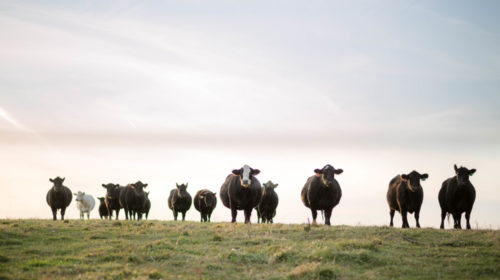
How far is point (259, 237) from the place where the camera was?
14922mm

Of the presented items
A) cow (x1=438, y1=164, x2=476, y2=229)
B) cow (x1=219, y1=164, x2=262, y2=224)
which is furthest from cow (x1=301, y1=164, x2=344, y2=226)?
cow (x1=438, y1=164, x2=476, y2=229)

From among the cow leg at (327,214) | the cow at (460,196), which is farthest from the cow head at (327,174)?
the cow at (460,196)

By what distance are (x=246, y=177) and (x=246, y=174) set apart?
0.16 m

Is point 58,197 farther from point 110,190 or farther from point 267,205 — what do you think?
point 267,205

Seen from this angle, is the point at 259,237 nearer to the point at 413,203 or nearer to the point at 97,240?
the point at 97,240

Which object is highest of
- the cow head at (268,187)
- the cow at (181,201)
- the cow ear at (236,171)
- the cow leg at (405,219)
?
the cow ear at (236,171)

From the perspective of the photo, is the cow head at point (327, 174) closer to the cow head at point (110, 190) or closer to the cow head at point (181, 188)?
the cow head at point (181, 188)

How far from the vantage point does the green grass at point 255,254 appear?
35.5 feet

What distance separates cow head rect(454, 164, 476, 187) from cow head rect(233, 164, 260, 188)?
9.43 metres

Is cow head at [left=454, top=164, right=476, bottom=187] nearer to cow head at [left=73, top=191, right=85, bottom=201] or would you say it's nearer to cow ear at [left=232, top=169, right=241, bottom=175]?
cow ear at [left=232, top=169, right=241, bottom=175]

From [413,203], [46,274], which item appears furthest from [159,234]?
[413,203]

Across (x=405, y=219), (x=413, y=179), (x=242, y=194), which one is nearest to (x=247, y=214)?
(x=242, y=194)

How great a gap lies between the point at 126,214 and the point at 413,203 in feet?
65.5

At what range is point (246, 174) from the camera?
21.2 metres
